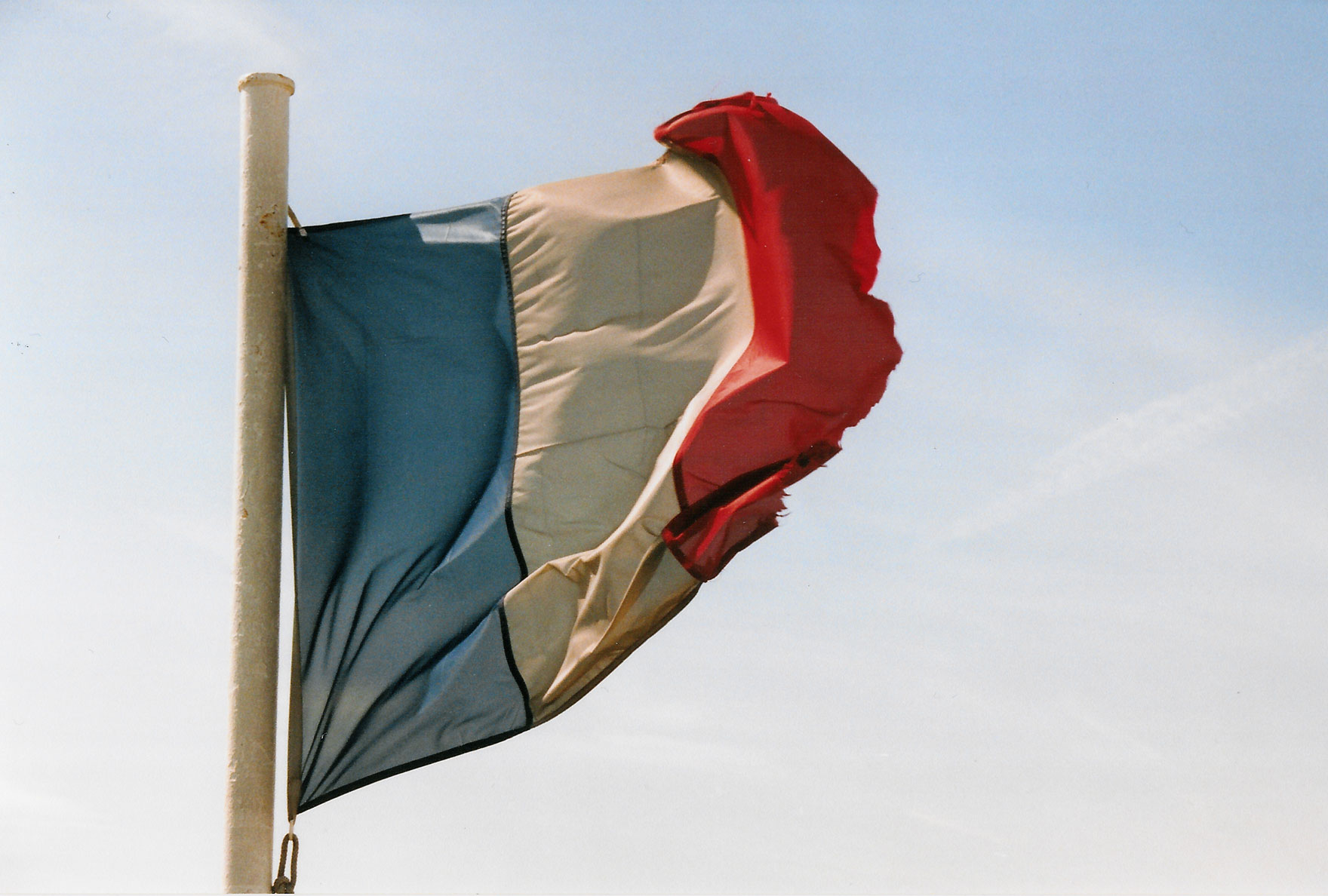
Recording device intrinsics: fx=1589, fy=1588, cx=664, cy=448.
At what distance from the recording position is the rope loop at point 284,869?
24.4ft

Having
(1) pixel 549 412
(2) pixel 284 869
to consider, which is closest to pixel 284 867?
(2) pixel 284 869

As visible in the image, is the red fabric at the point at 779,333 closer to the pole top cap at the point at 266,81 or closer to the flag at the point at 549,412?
the flag at the point at 549,412

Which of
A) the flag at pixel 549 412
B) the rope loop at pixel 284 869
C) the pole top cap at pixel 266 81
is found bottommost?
the rope loop at pixel 284 869

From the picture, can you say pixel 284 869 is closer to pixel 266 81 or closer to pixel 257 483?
pixel 257 483

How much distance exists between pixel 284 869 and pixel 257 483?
6.05 feet

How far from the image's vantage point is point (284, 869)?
295 inches

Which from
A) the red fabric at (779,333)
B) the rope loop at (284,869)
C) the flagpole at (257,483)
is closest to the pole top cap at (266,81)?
the flagpole at (257,483)

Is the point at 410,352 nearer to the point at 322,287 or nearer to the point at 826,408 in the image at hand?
the point at 322,287

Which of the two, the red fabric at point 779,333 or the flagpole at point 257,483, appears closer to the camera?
the flagpole at point 257,483

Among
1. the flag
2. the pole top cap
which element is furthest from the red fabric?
the pole top cap

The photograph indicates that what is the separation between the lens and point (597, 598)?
760cm

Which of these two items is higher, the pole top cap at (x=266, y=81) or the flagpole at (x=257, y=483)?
the pole top cap at (x=266, y=81)

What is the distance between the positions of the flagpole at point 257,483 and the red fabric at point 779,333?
1971 mm

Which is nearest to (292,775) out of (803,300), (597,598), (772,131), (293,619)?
(293,619)
